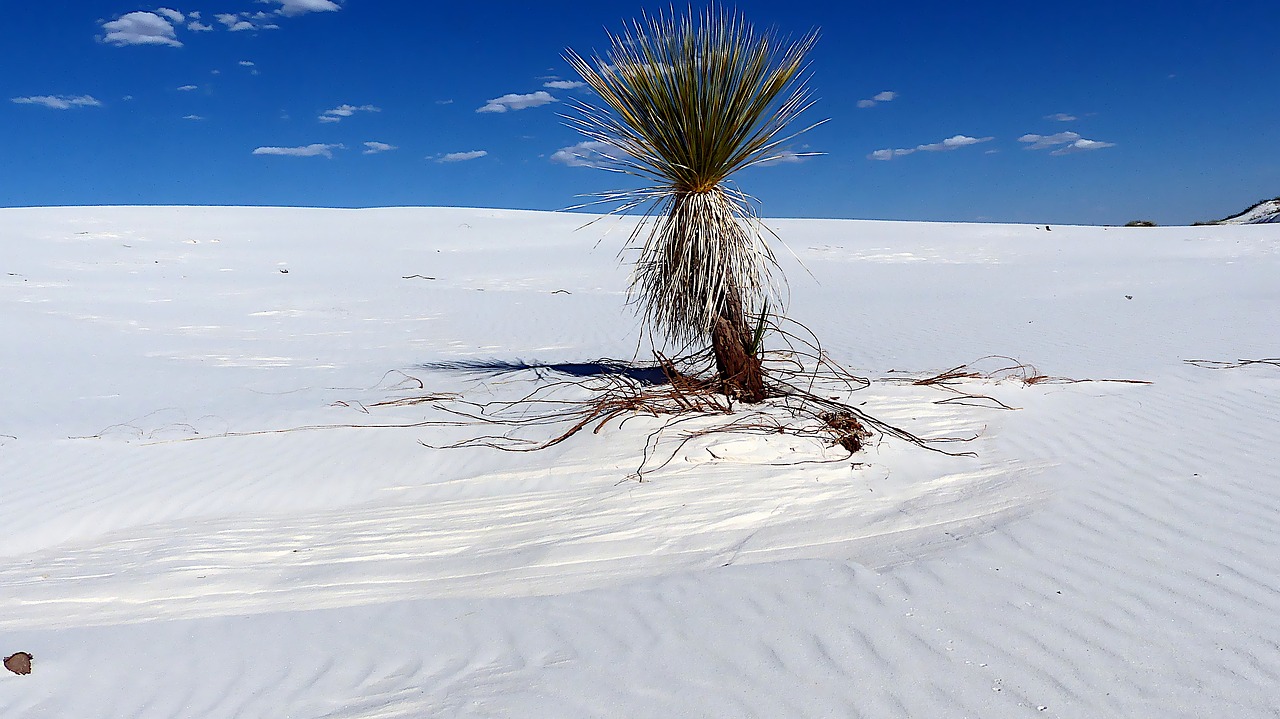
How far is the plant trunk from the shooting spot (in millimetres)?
6113

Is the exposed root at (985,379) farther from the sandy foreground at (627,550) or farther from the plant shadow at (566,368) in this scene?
the plant shadow at (566,368)

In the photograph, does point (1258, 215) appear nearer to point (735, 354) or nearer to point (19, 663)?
point (735, 354)

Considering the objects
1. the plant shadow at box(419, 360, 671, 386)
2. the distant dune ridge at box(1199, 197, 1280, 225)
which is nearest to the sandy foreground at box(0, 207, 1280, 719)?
the plant shadow at box(419, 360, 671, 386)

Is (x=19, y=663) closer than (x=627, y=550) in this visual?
Yes

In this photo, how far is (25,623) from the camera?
338cm

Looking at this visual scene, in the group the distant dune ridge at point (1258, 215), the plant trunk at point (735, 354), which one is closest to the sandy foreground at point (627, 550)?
the plant trunk at point (735, 354)

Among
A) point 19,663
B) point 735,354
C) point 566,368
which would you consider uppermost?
point 735,354

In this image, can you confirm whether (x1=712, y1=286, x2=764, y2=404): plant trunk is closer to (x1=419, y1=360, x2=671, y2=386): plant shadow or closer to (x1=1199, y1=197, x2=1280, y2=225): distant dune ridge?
(x1=419, y1=360, x2=671, y2=386): plant shadow

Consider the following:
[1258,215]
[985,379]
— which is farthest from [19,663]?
[1258,215]

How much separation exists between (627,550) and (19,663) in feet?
7.61

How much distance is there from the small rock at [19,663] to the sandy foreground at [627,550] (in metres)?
0.03

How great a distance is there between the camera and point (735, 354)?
614cm

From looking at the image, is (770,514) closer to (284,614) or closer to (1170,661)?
(1170,661)

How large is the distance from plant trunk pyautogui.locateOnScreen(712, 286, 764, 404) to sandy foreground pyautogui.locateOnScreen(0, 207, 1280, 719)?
2.86 feet
